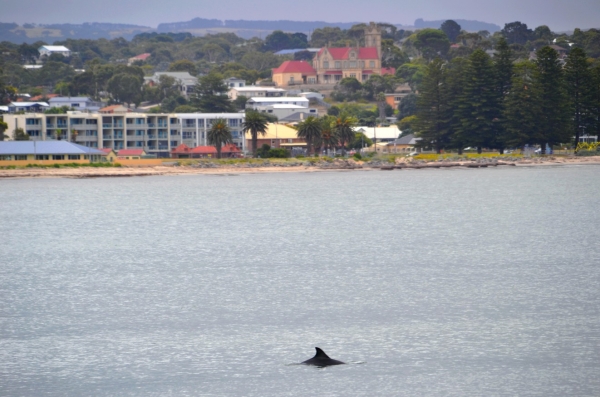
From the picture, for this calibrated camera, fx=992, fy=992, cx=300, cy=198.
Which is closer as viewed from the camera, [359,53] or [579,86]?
[579,86]

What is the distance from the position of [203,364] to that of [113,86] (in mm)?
126829

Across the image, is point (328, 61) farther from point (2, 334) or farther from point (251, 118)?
point (2, 334)

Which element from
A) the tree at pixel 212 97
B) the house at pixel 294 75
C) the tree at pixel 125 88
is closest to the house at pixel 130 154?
the tree at pixel 212 97

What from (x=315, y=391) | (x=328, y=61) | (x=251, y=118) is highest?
(x=328, y=61)

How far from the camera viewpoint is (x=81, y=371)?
17594mm

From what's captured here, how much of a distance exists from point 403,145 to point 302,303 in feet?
262

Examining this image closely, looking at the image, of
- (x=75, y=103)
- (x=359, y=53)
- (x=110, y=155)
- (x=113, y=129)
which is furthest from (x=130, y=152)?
(x=359, y=53)

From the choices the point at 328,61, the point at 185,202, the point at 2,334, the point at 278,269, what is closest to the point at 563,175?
the point at 185,202

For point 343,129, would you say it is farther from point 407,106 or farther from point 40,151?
point 407,106

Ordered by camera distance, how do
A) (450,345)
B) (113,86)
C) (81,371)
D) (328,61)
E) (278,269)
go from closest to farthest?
(81,371), (450,345), (278,269), (113,86), (328,61)

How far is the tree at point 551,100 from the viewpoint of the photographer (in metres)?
80.7

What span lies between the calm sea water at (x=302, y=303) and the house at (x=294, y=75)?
129048mm

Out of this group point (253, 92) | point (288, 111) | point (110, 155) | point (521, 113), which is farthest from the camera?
point (253, 92)

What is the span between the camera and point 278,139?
97.0m
